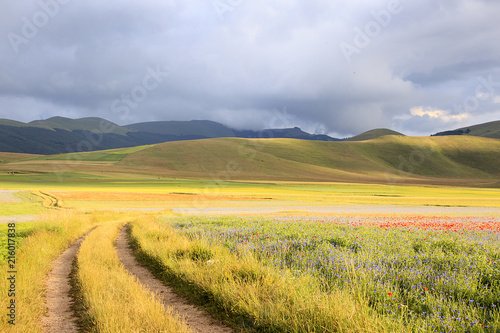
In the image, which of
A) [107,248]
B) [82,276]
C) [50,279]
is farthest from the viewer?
[107,248]

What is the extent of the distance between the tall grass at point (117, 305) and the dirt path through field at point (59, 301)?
366mm

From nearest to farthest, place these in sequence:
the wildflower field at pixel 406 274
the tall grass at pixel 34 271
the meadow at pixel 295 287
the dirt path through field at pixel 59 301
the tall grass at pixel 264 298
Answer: the tall grass at pixel 264 298
the meadow at pixel 295 287
the wildflower field at pixel 406 274
the tall grass at pixel 34 271
the dirt path through field at pixel 59 301

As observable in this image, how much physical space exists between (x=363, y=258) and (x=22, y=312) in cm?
903

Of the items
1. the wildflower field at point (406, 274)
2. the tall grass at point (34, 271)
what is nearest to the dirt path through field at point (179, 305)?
the wildflower field at point (406, 274)

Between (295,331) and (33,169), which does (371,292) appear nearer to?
(295,331)

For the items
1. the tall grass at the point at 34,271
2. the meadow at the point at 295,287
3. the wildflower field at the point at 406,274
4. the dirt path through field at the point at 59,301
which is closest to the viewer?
the meadow at the point at 295,287

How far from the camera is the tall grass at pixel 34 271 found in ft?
22.4

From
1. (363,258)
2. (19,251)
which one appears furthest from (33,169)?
Result: (363,258)

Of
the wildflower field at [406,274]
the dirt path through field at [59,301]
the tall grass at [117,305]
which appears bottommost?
the dirt path through field at [59,301]

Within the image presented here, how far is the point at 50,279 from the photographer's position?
1057 cm

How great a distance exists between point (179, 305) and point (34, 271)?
18.0ft

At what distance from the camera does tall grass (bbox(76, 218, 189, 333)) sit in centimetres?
616

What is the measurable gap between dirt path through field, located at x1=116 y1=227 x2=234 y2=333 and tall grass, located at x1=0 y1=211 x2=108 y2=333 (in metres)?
2.65

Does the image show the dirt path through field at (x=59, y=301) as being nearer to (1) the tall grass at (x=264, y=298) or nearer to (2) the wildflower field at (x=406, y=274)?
(1) the tall grass at (x=264, y=298)
